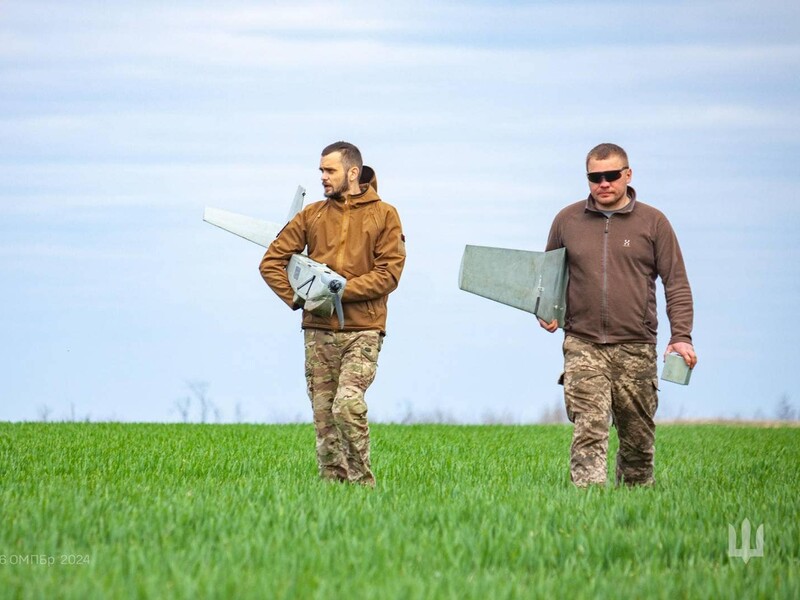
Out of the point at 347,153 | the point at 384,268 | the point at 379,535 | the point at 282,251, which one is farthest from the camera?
the point at 282,251

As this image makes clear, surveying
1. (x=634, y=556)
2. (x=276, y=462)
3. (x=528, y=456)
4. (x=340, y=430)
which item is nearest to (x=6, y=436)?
(x=276, y=462)

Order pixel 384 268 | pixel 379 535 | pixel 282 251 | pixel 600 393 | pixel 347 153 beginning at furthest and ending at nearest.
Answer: pixel 282 251 → pixel 347 153 → pixel 384 268 → pixel 600 393 → pixel 379 535

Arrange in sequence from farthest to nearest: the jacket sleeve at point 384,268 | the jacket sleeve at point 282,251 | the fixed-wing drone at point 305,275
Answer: the jacket sleeve at point 282,251 → the jacket sleeve at point 384,268 → the fixed-wing drone at point 305,275

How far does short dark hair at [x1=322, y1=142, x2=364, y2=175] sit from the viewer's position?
27.6 ft

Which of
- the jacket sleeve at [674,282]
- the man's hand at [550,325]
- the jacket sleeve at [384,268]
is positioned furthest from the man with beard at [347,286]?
the jacket sleeve at [674,282]

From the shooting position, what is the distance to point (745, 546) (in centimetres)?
609

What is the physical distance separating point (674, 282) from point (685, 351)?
560 millimetres

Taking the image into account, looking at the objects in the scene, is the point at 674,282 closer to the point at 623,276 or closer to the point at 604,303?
the point at 623,276

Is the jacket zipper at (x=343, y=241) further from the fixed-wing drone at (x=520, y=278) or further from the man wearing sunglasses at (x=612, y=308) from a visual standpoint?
the man wearing sunglasses at (x=612, y=308)

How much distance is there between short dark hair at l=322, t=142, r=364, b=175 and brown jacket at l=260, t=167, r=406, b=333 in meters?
0.20

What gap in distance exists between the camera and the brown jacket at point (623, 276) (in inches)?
323

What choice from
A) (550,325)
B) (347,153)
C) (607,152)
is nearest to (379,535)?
(550,325)

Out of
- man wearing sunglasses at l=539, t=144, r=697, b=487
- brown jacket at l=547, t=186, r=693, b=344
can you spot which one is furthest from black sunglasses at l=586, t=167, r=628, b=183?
brown jacket at l=547, t=186, r=693, b=344

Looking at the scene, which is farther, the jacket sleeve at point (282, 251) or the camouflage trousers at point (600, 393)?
the jacket sleeve at point (282, 251)
